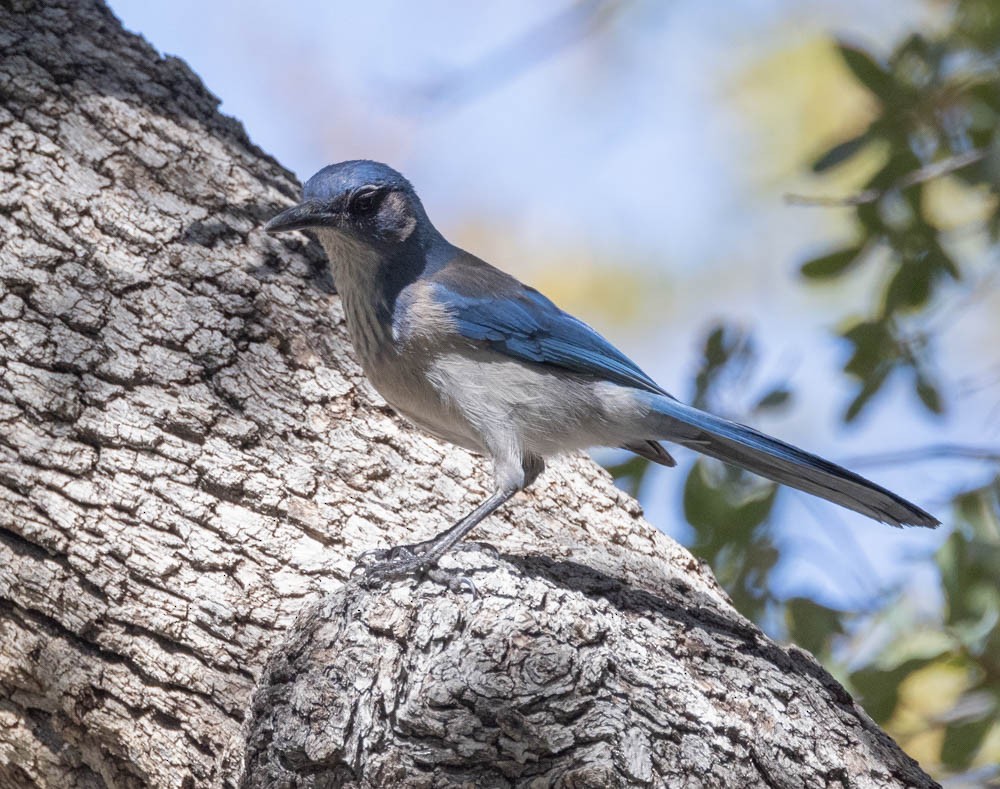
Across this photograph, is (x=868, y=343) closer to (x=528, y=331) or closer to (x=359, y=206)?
(x=528, y=331)

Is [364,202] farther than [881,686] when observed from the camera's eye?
No

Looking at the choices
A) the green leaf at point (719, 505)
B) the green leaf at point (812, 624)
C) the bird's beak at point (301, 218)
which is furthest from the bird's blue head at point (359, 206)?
the green leaf at point (812, 624)

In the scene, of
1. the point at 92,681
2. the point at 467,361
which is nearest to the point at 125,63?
the point at 467,361

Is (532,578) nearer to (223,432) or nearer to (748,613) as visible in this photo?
(223,432)

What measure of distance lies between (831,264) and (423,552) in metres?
2.71

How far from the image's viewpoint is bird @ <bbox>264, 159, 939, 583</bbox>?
369 centimetres

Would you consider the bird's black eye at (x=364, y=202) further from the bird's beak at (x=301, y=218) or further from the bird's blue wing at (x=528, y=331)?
the bird's blue wing at (x=528, y=331)

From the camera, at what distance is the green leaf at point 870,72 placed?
475 centimetres

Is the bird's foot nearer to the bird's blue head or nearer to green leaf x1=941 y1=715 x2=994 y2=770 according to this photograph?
the bird's blue head

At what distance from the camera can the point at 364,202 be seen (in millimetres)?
4062

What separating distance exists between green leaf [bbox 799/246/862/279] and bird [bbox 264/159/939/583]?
145cm

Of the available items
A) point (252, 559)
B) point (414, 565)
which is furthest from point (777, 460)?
point (252, 559)

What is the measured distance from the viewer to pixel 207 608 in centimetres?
313

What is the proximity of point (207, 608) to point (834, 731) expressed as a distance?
1744mm
